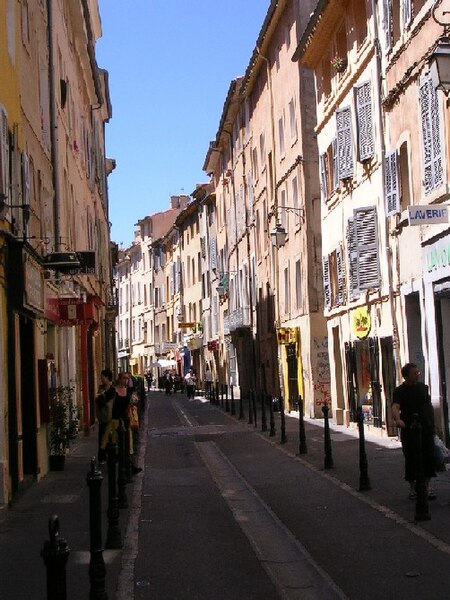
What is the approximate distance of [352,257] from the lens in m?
24.4

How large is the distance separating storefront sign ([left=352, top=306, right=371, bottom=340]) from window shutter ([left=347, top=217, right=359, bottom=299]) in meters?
0.44

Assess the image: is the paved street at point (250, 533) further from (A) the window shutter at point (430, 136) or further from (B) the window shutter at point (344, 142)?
(B) the window shutter at point (344, 142)

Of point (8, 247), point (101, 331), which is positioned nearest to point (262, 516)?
point (8, 247)

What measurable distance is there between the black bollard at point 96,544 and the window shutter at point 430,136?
10.5 metres

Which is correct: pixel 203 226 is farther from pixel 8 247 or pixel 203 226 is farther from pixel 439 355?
pixel 8 247

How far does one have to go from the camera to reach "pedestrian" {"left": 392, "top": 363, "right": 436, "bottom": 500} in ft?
39.5

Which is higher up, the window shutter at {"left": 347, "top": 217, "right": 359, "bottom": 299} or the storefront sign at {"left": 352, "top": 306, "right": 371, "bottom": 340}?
the window shutter at {"left": 347, "top": 217, "right": 359, "bottom": 299}

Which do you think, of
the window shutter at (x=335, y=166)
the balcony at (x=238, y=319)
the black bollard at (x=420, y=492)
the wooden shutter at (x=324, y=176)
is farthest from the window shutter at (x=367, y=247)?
the balcony at (x=238, y=319)

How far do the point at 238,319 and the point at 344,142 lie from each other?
26266 millimetres

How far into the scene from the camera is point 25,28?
55.6 ft

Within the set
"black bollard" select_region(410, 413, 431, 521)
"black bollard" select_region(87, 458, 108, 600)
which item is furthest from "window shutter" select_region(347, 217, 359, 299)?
"black bollard" select_region(87, 458, 108, 600)

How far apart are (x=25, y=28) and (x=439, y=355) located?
28.6ft

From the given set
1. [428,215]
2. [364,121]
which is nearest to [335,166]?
[364,121]

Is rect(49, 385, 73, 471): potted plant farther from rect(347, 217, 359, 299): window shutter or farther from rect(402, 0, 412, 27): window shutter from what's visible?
rect(402, 0, 412, 27): window shutter
